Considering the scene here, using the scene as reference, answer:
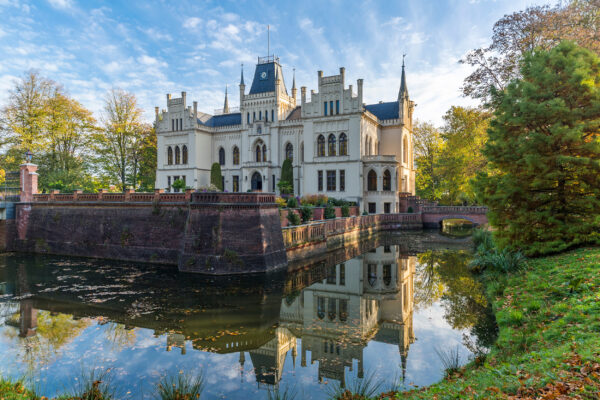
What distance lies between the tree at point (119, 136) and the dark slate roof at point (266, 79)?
13.5 meters

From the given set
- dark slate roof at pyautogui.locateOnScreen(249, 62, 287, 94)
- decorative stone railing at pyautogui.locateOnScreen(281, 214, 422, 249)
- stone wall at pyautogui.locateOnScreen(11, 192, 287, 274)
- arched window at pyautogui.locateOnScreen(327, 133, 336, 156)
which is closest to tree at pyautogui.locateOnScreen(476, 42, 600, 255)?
decorative stone railing at pyautogui.locateOnScreen(281, 214, 422, 249)

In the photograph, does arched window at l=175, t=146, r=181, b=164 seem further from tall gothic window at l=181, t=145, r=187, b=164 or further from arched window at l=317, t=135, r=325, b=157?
arched window at l=317, t=135, r=325, b=157

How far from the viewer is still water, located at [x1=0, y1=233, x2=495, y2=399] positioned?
694 cm

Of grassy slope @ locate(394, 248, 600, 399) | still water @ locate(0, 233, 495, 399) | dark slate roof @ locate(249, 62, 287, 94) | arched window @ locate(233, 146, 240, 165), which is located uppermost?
dark slate roof @ locate(249, 62, 287, 94)

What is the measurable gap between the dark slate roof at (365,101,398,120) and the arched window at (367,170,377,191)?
29.3 feet

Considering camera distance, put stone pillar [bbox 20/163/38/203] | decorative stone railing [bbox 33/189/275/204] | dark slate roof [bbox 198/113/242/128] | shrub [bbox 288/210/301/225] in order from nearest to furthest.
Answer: decorative stone railing [bbox 33/189/275/204] → shrub [bbox 288/210/301/225] → stone pillar [bbox 20/163/38/203] → dark slate roof [bbox 198/113/242/128]

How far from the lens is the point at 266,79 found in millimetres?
40719

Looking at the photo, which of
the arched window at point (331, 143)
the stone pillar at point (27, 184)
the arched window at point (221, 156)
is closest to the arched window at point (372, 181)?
the arched window at point (331, 143)

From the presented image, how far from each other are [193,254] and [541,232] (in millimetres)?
14127

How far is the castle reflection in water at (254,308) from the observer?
26.9ft

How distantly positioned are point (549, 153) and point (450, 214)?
81.8ft

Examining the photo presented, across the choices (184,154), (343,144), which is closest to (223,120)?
(184,154)

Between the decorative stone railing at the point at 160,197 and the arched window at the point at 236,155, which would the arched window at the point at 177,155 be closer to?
the arched window at the point at 236,155

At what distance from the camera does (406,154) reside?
41.0 m
